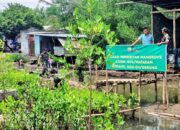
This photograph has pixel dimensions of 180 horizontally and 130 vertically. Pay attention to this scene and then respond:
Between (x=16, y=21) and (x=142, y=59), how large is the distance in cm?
3081

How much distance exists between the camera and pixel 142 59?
1259cm

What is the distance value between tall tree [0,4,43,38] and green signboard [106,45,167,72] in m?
29.7

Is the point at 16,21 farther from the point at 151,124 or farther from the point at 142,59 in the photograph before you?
the point at 151,124

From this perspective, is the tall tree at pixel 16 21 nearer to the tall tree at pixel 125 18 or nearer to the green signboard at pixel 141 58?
the tall tree at pixel 125 18

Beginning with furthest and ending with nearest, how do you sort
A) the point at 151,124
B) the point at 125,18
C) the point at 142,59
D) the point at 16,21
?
the point at 16,21 < the point at 125,18 < the point at 142,59 < the point at 151,124

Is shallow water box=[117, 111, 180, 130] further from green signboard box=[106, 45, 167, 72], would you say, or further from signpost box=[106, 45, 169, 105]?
green signboard box=[106, 45, 167, 72]

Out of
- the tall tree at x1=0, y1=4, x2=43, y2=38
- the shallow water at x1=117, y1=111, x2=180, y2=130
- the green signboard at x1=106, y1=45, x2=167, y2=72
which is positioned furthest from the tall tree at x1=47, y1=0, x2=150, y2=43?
the tall tree at x1=0, y1=4, x2=43, y2=38

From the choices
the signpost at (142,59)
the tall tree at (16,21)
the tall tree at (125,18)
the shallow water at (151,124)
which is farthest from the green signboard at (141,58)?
the tall tree at (16,21)

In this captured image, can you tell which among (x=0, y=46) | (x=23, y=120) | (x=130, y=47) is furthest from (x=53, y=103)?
(x=130, y=47)

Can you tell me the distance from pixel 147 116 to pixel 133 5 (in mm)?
15718

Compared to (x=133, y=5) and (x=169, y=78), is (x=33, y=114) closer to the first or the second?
(x=169, y=78)

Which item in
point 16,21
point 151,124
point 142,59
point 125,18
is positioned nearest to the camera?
point 151,124

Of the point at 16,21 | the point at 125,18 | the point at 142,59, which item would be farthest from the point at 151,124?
the point at 16,21

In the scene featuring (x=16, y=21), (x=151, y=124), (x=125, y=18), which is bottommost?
(x=151, y=124)
